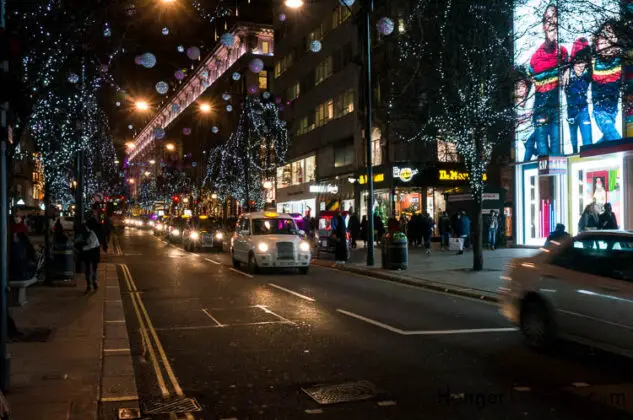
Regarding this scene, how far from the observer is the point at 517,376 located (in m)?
7.30

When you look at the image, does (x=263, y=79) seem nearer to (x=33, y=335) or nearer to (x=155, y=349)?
(x=33, y=335)

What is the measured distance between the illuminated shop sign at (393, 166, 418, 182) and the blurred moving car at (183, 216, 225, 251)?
33.0 ft

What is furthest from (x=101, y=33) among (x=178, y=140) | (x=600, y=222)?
(x=178, y=140)

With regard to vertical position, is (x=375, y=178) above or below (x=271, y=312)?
above

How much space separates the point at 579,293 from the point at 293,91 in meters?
50.0

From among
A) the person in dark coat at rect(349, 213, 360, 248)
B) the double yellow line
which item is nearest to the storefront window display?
the person in dark coat at rect(349, 213, 360, 248)

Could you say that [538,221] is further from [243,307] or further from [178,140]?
[178,140]

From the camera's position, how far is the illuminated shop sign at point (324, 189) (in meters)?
45.1

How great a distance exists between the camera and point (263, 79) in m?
73.6

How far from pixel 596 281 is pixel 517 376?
146 cm

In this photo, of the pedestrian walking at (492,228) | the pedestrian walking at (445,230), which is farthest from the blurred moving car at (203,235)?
the pedestrian walking at (492,228)

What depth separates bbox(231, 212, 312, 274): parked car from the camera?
64.2 ft

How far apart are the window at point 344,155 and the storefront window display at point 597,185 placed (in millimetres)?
20292

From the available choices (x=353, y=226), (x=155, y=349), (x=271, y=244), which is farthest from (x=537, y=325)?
(x=353, y=226)
